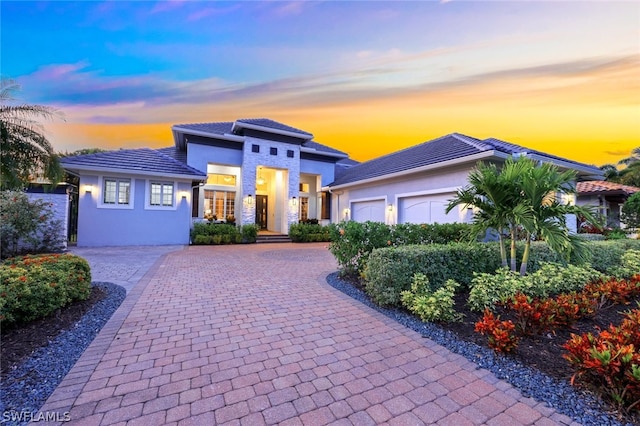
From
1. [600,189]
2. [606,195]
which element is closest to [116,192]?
[600,189]

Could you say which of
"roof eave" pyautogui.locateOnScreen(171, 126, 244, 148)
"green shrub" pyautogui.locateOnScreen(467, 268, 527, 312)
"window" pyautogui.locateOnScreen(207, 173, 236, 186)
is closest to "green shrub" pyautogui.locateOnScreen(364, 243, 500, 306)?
"green shrub" pyautogui.locateOnScreen(467, 268, 527, 312)

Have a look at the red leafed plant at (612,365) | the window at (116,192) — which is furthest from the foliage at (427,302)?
the window at (116,192)

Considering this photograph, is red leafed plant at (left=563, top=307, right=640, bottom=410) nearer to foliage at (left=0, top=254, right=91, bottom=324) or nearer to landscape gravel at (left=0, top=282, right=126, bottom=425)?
landscape gravel at (left=0, top=282, right=126, bottom=425)

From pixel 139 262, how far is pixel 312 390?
817cm

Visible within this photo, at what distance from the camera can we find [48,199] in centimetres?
974

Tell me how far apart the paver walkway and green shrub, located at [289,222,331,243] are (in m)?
11.1

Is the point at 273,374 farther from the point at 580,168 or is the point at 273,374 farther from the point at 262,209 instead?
the point at 262,209

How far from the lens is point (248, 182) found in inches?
622

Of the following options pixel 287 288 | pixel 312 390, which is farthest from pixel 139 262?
pixel 312 390

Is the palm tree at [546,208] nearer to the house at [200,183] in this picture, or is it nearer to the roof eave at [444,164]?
the roof eave at [444,164]

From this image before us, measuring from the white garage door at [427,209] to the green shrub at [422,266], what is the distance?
4.60 meters

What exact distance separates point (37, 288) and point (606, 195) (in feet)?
83.3

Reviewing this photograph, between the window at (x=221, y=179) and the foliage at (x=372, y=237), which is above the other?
the window at (x=221, y=179)

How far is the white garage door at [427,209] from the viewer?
10.0m
